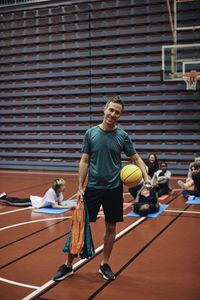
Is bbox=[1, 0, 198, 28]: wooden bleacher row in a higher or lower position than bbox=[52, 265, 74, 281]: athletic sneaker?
higher

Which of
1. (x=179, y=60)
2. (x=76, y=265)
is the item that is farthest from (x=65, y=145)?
(x=76, y=265)

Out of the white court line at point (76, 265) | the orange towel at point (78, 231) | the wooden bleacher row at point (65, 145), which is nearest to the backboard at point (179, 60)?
the wooden bleacher row at point (65, 145)

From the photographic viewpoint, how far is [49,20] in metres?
14.1

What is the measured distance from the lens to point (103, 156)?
3.82 metres

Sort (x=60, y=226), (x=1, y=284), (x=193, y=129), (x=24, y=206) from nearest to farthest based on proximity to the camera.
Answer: (x=1, y=284) → (x=60, y=226) → (x=24, y=206) → (x=193, y=129)

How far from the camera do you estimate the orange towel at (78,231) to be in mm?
3754

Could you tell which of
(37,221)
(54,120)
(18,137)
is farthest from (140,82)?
(37,221)

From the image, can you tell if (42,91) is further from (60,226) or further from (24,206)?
(60,226)

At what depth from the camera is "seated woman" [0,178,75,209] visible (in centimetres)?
711

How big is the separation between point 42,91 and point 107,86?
265 cm

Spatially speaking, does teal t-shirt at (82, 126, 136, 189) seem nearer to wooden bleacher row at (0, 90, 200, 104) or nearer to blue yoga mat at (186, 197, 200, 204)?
blue yoga mat at (186, 197, 200, 204)

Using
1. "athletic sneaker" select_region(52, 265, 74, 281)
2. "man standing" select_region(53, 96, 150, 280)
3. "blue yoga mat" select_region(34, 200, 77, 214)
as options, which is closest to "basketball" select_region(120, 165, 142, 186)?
"man standing" select_region(53, 96, 150, 280)

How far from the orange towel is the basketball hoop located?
314 inches

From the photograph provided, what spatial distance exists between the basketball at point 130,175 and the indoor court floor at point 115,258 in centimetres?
97
